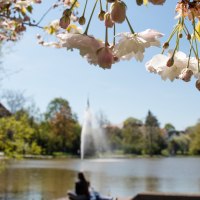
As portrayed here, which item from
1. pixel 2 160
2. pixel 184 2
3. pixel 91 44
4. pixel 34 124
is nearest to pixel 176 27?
pixel 184 2

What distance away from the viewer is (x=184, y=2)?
0.57 meters

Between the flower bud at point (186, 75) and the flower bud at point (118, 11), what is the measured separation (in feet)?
0.40

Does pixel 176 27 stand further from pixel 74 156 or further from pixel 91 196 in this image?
pixel 74 156

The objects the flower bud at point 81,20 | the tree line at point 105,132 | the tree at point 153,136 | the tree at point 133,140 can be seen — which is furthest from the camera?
the tree at point 153,136

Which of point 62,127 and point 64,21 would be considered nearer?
point 64,21

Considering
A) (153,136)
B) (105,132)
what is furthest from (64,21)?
(153,136)

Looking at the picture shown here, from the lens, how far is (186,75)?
53 cm

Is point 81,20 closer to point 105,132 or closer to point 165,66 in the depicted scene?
point 165,66

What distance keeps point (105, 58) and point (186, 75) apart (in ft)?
0.38

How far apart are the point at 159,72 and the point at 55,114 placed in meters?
38.1

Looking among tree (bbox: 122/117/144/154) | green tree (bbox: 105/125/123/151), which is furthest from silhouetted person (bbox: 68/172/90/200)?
tree (bbox: 122/117/144/154)

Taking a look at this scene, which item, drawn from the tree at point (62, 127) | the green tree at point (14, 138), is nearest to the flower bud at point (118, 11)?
the green tree at point (14, 138)

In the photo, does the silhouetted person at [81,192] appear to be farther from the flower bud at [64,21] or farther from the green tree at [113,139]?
the green tree at [113,139]

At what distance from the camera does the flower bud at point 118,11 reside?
464 mm
